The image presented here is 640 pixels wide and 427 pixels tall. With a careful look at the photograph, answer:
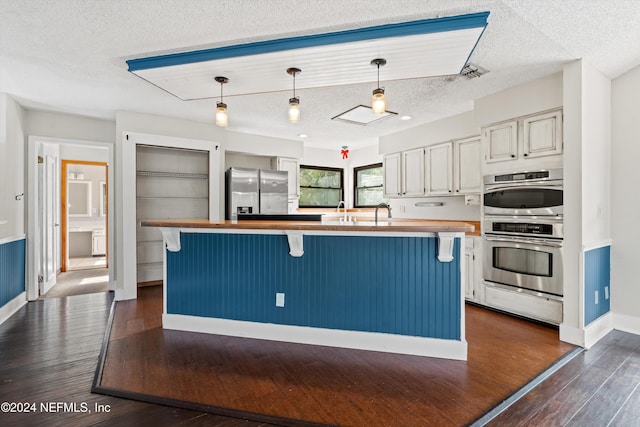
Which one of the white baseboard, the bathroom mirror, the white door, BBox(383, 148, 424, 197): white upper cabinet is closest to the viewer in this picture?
the white baseboard

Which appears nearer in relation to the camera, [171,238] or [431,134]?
[171,238]

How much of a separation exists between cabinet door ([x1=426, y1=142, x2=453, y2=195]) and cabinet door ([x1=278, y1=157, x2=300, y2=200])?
2.36 metres

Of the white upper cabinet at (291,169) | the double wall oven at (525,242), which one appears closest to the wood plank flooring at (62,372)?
the double wall oven at (525,242)

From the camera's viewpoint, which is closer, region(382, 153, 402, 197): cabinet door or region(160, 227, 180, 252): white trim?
region(160, 227, 180, 252): white trim

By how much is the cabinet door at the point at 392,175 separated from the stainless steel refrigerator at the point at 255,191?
5.60 feet

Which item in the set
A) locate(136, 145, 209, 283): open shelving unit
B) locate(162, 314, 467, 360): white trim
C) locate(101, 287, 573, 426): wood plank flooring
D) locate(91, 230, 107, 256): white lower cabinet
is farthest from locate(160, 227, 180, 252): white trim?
locate(91, 230, 107, 256): white lower cabinet

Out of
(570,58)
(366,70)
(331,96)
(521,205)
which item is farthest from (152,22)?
(521,205)

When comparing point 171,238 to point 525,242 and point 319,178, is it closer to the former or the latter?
point 525,242

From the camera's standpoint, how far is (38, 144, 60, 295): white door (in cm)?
441

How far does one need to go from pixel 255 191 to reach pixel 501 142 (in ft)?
11.5

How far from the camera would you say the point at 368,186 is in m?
6.73

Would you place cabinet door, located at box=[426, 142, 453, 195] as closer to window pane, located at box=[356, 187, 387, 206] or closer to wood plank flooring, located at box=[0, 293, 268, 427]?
window pane, located at box=[356, 187, 387, 206]

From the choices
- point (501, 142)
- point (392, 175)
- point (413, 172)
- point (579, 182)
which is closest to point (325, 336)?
point (579, 182)

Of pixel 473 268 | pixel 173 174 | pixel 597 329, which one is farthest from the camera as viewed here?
pixel 173 174
